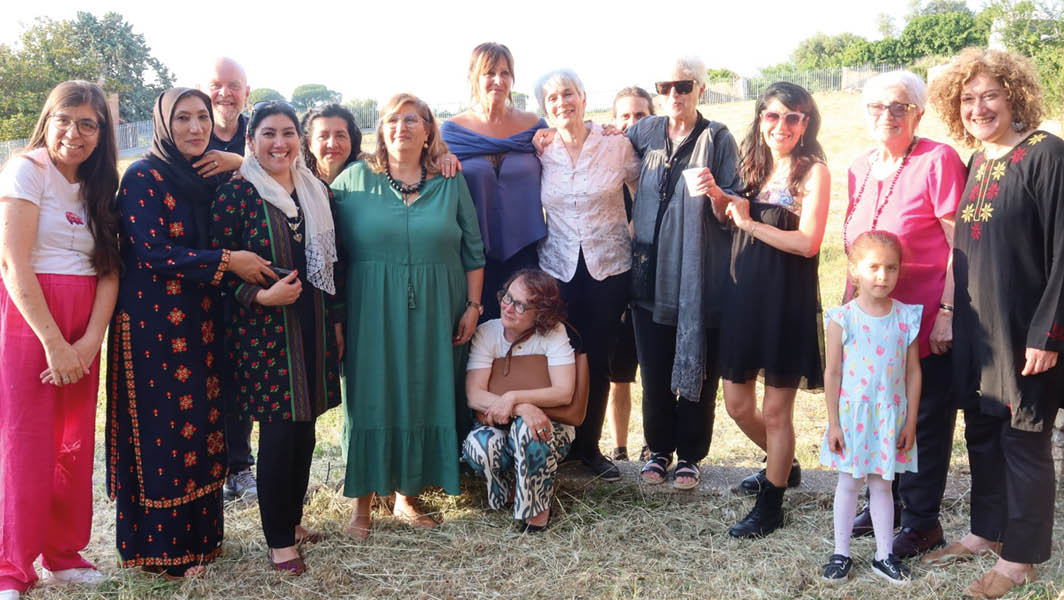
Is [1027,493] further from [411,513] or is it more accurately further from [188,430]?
[188,430]

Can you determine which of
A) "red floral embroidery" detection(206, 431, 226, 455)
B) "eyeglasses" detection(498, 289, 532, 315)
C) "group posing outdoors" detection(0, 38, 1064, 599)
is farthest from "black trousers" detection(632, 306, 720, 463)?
"red floral embroidery" detection(206, 431, 226, 455)

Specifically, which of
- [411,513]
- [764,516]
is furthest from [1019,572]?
[411,513]

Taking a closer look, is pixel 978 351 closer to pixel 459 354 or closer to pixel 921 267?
pixel 921 267

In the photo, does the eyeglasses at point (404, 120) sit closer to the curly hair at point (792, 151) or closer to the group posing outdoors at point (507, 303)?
the group posing outdoors at point (507, 303)

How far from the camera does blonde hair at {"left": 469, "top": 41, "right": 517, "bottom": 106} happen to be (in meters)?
4.36

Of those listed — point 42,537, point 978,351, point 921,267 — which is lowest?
point 42,537

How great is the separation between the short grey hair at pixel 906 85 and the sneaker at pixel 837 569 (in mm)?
1979

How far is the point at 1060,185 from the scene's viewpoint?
3.12m

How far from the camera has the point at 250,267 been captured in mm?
3484

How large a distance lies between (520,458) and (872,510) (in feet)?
5.22

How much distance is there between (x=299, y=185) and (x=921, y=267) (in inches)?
109

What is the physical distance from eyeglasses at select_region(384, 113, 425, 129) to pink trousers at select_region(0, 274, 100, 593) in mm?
1465

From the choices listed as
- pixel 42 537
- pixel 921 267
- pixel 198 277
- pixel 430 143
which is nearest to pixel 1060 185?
pixel 921 267

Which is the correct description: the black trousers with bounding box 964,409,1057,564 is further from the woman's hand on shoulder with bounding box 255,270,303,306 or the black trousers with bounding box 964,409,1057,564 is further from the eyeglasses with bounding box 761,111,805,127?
the woman's hand on shoulder with bounding box 255,270,303,306
